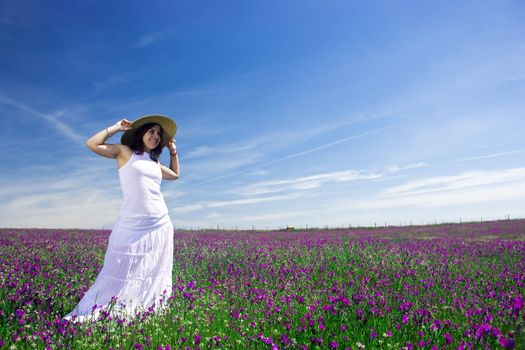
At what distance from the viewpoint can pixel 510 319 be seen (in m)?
4.03

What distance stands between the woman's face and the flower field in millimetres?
2049

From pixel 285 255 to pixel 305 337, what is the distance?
557cm

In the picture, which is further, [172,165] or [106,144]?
[172,165]

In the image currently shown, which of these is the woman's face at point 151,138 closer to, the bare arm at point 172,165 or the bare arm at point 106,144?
the bare arm at point 106,144

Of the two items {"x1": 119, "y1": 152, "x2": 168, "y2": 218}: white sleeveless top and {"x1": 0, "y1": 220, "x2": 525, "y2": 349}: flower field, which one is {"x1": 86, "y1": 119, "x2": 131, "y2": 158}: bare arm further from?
{"x1": 0, "y1": 220, "x2": 525, "y2": 349}: flower field

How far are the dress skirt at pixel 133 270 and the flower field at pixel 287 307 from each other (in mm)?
304

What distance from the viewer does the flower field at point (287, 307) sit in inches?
140

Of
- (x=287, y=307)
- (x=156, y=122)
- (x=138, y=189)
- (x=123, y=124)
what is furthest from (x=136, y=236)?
(x=287, y=307)

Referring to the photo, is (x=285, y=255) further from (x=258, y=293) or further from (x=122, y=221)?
(x=122, y=221)

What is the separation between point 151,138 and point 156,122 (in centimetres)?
31

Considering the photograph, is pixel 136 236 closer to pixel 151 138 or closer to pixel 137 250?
pixel 137 250

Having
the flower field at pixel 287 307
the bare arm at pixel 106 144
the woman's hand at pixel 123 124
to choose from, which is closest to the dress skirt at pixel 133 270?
the flower field at pixel 287 307

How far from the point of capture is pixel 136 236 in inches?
199

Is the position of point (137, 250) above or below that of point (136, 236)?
below
